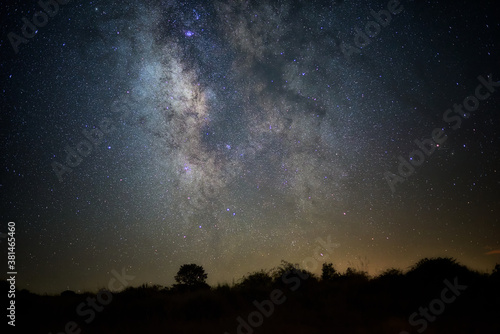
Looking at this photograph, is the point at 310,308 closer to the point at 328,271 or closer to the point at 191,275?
the point at 328,271

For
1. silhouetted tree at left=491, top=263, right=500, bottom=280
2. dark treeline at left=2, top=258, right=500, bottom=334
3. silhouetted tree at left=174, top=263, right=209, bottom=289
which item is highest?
silhouetted tree at left=174, top=263, right=209, bottom=289

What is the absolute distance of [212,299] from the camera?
10.6 m

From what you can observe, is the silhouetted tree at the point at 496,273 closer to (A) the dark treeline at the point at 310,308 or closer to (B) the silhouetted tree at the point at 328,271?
(A) the dark treeline at the point at 310,308

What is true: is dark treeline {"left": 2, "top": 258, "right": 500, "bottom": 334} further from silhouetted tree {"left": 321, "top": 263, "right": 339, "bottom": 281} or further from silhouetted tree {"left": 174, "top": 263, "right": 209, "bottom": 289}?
silhouetted tree {"left": 174, "top": 263, "right": 209, "bottom": 289}

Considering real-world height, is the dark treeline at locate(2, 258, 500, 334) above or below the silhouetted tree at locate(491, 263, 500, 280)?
above

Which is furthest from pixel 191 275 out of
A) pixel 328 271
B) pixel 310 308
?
pixel 310 308

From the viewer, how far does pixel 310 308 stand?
9.83m

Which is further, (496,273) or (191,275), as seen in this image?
(191,275)

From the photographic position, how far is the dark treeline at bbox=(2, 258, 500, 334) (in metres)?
8.05

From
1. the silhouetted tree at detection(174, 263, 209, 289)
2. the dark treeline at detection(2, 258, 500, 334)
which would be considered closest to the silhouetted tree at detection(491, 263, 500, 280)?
the dark treeline at detection(2, 258, 500, 334)

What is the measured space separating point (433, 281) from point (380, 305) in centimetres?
377

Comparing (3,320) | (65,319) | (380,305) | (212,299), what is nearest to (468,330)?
(380,305)

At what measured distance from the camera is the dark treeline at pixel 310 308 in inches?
317

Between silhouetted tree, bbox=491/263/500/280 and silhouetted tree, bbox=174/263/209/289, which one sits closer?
silhouetted tree, bbox=491/263/500/280
